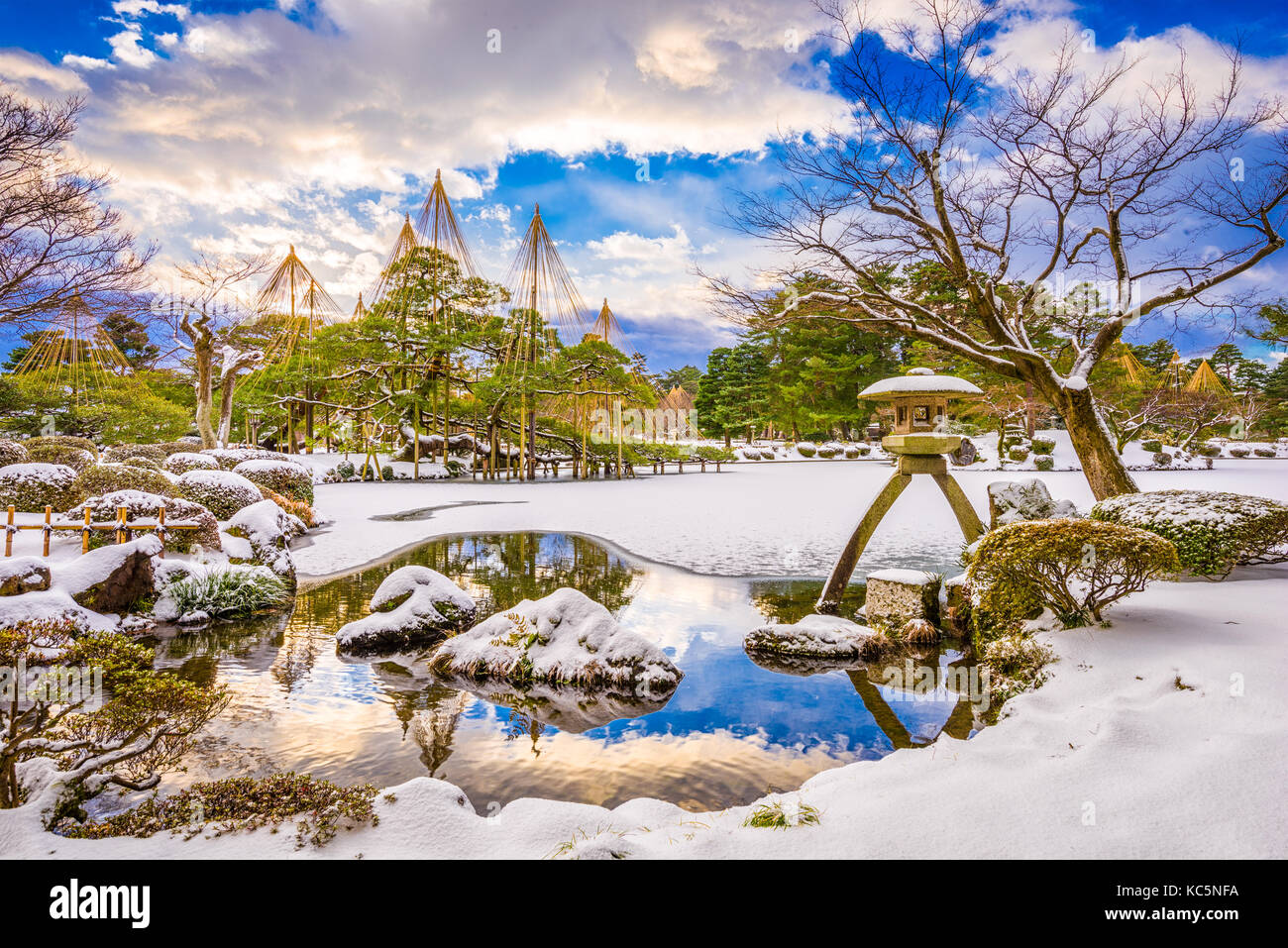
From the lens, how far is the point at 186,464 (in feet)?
43.8

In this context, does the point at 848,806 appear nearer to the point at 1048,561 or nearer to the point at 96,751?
the point at 1048,561

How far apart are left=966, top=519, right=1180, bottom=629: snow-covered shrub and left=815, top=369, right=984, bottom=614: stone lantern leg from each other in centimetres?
199

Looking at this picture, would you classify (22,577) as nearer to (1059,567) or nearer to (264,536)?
(264,536)

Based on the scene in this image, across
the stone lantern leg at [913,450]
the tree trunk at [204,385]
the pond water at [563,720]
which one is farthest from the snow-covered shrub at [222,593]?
the tree trunk at [204,385]

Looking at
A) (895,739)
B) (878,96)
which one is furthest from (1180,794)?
(878,96)

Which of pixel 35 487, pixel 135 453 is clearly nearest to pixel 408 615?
pixel 35 487

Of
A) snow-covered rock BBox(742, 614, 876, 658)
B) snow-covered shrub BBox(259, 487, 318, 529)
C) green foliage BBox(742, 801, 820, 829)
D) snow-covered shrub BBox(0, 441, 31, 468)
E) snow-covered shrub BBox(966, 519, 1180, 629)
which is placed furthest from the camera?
snow-covered shrub BBox(259, 487, 318, 529)

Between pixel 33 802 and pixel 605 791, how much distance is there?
2633 millimetres

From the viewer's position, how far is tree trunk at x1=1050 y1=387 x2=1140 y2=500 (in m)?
7.54

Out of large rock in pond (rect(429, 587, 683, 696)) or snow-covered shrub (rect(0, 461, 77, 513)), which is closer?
large rock in pond (rect(429, 587, 683, 696))

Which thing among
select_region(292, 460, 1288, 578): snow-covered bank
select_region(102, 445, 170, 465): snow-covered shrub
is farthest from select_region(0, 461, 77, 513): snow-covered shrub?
select_region(102, 445, 170, 465): snow-covered shrub

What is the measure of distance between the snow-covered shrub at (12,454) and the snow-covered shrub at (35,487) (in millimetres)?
2576

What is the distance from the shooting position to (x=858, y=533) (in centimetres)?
720

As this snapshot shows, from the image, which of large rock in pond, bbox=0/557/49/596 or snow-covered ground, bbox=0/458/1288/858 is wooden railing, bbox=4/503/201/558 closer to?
large rock in pond, bbox=0/557/49/596
